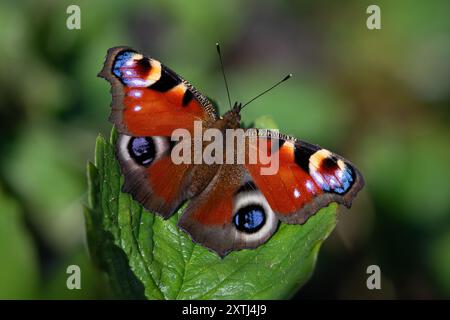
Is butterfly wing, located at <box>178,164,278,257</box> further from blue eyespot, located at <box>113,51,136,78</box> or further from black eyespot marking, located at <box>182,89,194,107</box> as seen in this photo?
blue eyespot, located at <box>113,51,136,78</box>

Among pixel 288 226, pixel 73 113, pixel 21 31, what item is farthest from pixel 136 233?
pixel 21 31

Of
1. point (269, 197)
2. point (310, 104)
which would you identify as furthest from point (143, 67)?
point (310, 104)

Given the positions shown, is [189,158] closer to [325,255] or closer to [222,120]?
[222,120]

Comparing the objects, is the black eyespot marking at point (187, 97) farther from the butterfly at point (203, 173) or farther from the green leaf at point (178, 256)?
the green leaf at point (178, 256)

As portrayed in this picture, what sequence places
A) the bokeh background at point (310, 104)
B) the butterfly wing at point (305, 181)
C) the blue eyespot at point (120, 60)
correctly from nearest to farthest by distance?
the butterfly wing at point (305, 181), the blue eyespot at point (120, 60), the bokeh background at point (310, 104)

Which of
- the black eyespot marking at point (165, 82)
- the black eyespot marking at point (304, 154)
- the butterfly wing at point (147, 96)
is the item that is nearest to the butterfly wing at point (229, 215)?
the black eyespot marking at point (304, 154)

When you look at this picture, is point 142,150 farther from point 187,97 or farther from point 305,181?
point 305,181

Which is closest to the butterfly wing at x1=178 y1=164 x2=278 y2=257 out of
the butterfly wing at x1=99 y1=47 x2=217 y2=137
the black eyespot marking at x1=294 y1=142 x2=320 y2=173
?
the black eyespot marking at x1=294 y1=142 x2=320 y2=173
